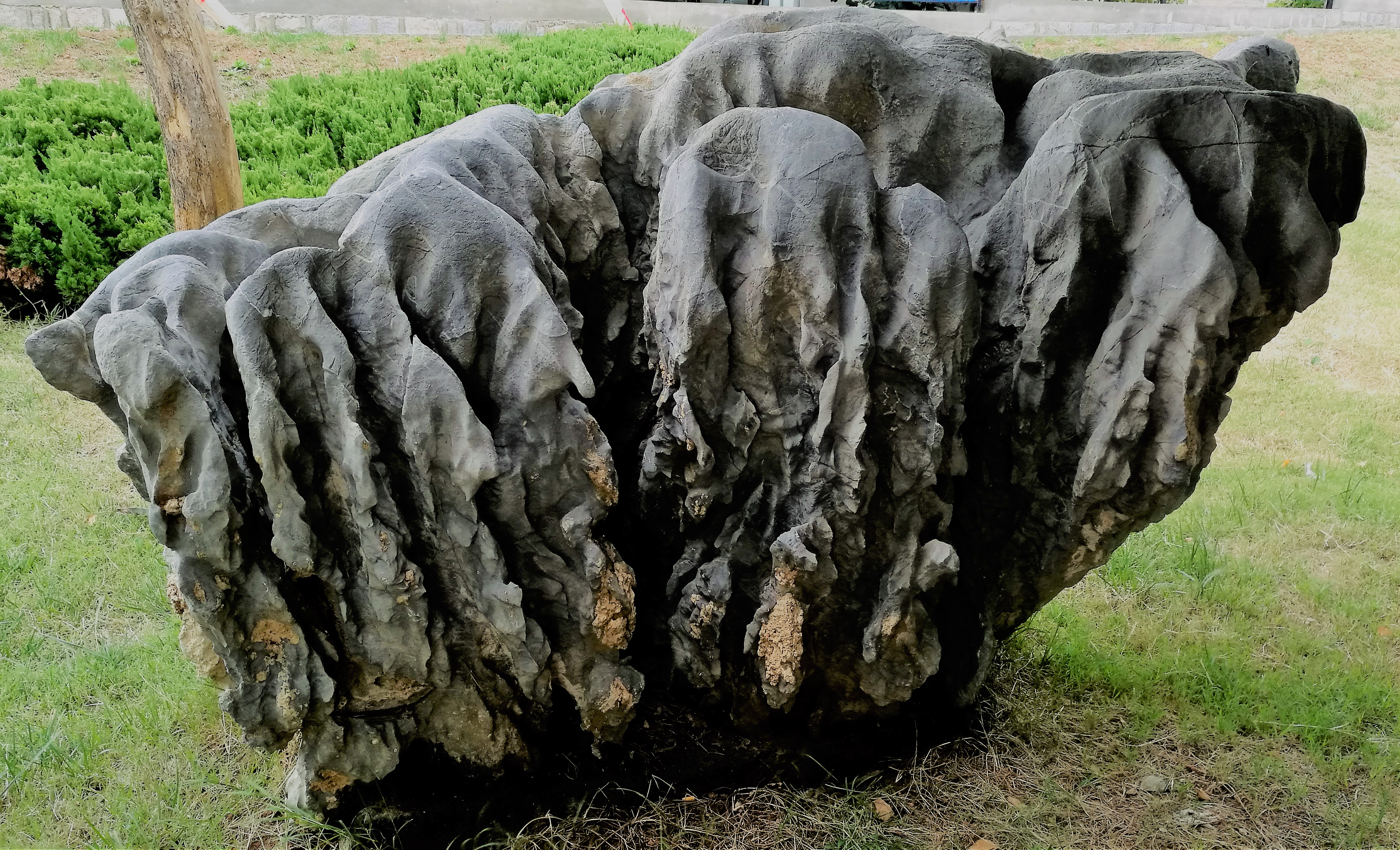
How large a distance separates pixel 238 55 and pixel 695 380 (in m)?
8.86

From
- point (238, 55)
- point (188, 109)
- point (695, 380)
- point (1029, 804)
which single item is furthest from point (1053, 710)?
point (238, 55)

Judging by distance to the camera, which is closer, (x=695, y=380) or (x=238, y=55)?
(x=695, y=380)

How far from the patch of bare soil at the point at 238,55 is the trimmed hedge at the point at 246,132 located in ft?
1.81

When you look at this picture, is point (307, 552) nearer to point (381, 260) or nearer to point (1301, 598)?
point (381, 260)

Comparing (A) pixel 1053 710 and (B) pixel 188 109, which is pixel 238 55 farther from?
(A) pixel 1053 710

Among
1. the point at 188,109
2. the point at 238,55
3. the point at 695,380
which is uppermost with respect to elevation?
the point at 238,55

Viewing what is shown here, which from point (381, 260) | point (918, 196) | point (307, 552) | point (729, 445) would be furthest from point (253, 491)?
point (918, 196)

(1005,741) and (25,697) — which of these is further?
(25,697)

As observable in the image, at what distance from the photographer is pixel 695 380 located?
1974 millimetres

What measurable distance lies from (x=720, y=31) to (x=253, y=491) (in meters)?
1.66

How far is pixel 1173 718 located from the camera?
2.86m

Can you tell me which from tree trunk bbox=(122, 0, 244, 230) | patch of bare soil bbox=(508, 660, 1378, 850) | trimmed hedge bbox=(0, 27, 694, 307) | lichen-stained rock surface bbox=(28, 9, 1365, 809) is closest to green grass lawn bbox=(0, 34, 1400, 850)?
patch of bare soil bbox=(508, 660, 1378, 850)

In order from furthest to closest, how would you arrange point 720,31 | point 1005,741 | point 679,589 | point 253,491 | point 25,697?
Result: point 25,697, point 1005,741, point 720,31, point 679,589, point 253,491

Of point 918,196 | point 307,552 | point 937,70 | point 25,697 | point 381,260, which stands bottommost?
point 25,697
